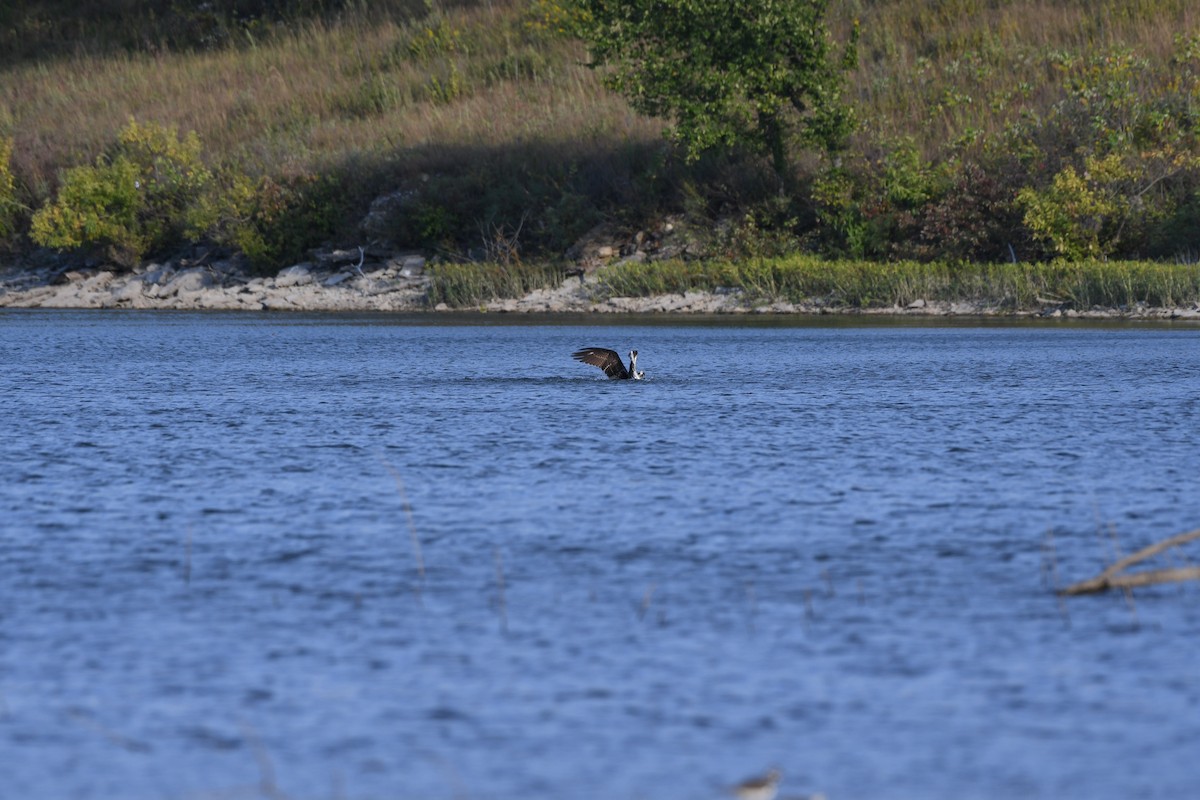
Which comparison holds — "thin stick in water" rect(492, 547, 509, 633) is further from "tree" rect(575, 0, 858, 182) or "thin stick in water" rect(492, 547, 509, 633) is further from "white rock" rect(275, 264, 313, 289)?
"white rock" rect(275, 264, 313, 289)

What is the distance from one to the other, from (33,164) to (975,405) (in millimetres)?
51759

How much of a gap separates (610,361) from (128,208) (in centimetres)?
3699

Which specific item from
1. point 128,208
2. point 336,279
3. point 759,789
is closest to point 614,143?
point 336,279

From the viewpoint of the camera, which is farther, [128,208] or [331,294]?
[128,208]

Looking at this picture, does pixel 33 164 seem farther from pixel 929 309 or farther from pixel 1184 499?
pixel 1184 499

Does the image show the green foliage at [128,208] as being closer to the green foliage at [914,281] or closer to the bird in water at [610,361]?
the green foliage at [914,281]

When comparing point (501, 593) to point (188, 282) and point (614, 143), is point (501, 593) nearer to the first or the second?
point (614, 143)

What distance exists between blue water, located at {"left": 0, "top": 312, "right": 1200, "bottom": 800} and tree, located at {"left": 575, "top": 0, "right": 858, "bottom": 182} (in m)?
26.0

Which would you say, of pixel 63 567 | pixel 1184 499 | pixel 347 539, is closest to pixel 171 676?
pixel 63 567

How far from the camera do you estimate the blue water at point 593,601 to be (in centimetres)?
842

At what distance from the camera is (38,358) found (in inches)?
1368

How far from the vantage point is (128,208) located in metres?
61.0

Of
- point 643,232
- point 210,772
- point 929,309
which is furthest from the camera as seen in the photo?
point 643,232

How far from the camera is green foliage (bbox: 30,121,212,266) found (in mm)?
60219
